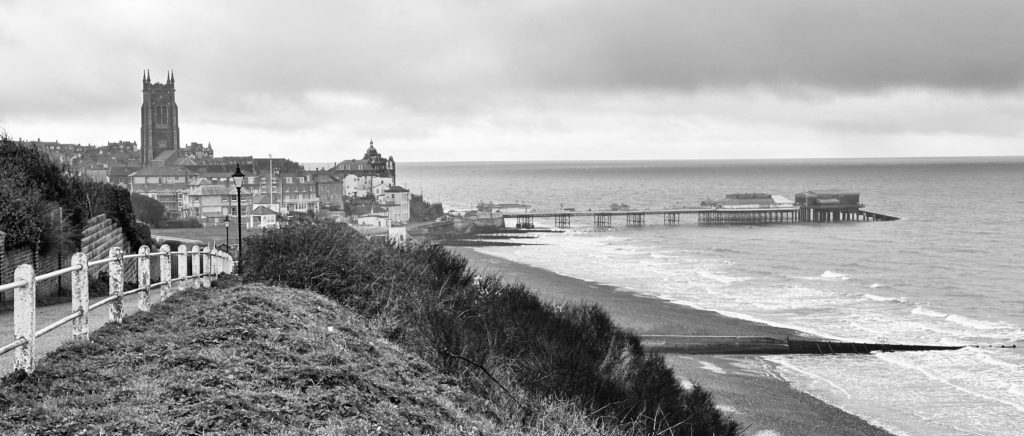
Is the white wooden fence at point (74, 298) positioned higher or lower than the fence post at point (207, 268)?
higher

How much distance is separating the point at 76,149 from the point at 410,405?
696 ft

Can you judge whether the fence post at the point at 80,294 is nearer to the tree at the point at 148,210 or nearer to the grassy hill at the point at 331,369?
the grassy hill at the point at 331,369

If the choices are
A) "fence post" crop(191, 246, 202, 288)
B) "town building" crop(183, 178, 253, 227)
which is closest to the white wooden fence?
"fence post" crop(191, 246, 202, 288)

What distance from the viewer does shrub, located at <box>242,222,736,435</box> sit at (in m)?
13.5

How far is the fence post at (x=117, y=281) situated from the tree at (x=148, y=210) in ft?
247

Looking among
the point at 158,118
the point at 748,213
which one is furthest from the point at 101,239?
the point at 158,118

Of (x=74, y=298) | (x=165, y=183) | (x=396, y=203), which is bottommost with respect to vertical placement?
(x=396, y=203)

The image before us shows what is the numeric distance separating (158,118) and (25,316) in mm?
178610

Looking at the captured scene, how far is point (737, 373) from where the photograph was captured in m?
27.1

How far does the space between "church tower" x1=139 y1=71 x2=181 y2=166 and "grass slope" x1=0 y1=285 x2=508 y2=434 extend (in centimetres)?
17066

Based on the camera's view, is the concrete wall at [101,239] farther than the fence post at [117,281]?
Yes

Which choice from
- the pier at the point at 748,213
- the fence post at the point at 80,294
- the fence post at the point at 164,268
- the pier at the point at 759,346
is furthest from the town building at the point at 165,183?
the fence post at the point at 80,294

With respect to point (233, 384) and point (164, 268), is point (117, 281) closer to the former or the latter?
point (164, 268)

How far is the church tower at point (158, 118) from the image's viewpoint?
6718 inches
